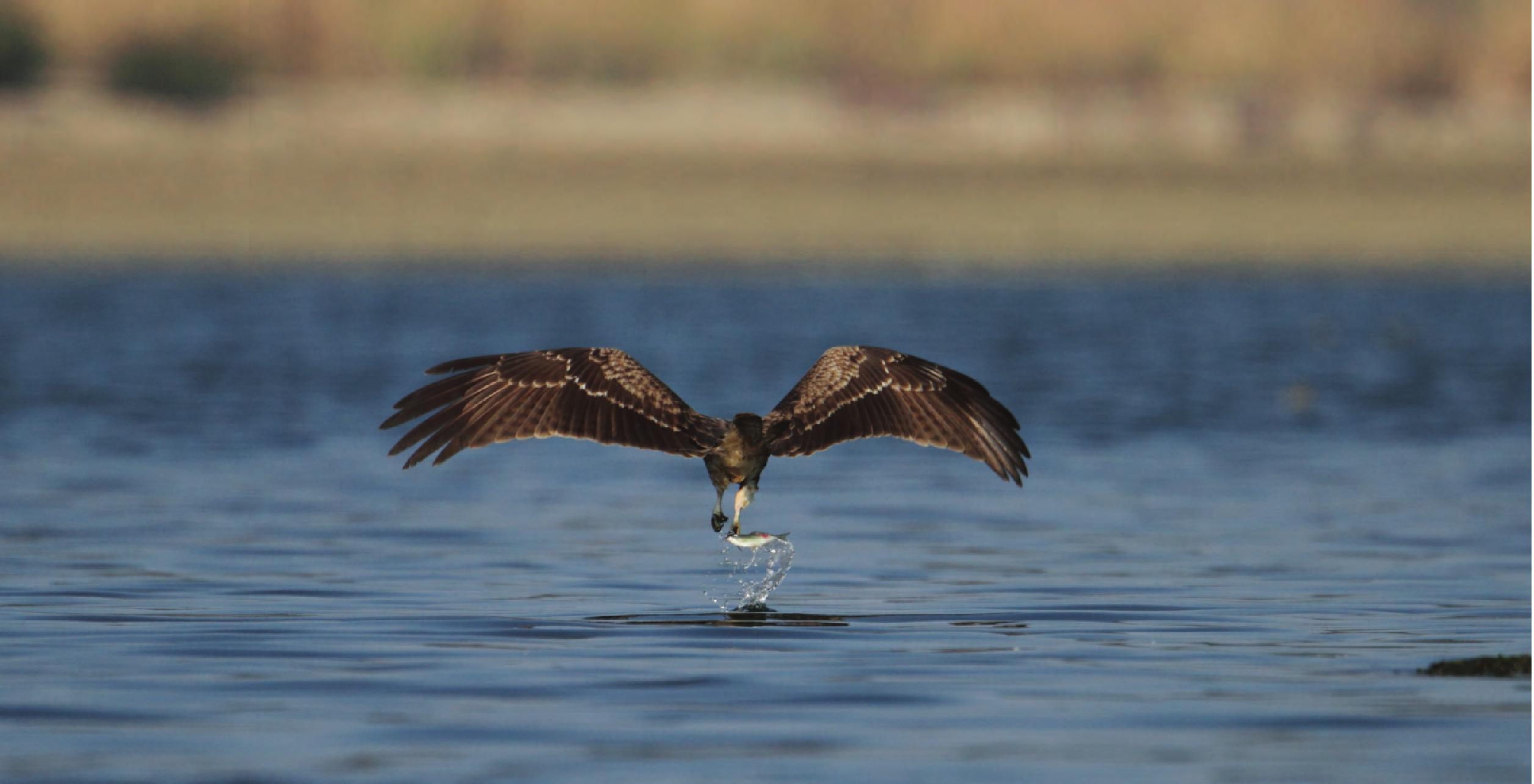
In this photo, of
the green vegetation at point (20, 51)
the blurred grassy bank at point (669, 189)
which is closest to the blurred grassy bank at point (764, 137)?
the blurred grassy bank at point (669, 189)

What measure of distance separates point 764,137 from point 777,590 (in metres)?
57.4

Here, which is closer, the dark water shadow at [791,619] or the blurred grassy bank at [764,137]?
the dark water shadow at [791,619]

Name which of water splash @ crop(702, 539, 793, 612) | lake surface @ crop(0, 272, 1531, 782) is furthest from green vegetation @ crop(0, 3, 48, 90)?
water splash @ crop(702, 539, 793, 612)

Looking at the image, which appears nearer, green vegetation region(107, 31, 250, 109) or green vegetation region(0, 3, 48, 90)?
green vegetation region(0, 3, 48, 90)

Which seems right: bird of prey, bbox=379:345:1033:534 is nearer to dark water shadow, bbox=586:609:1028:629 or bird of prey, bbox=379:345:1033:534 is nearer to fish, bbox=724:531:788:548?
fish, bbox=724:531:788:548

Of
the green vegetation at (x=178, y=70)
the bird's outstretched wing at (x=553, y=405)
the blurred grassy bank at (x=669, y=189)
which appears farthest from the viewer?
the green vegetation at (x=178, y=70)

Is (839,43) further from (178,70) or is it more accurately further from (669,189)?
(178,70)

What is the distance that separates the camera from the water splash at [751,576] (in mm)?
13812

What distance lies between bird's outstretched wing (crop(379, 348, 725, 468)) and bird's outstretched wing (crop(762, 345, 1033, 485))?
1.64 ft

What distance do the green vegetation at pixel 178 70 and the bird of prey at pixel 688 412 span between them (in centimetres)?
5775

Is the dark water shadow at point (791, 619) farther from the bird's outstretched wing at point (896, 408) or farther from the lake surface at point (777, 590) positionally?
the bird's outstretched wing at point (896, 408)

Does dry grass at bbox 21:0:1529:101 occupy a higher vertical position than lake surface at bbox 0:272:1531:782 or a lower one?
higher

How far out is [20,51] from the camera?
70000 millimetres

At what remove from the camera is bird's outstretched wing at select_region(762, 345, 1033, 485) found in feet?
42.4
